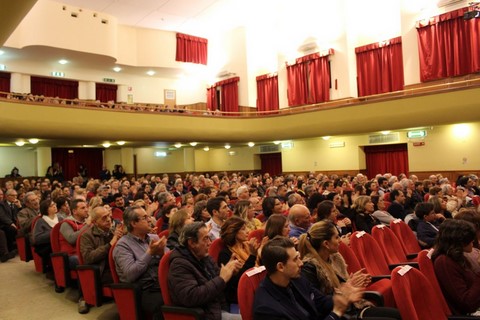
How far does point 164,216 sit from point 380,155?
40.0 feet

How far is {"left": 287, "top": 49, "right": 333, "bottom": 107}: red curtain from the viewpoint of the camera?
15812mm

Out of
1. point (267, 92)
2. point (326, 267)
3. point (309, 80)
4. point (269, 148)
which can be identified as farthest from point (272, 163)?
point (326, 267)

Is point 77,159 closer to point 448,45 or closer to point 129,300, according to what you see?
point 448,45

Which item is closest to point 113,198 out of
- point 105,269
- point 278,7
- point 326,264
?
point 105,269

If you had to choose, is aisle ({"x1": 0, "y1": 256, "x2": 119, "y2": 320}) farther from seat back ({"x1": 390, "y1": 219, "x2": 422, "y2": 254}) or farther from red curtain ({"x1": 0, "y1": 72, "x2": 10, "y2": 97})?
red curtain ({"x1": 0, "y1": 72, "x2": 10, "y2": 97})

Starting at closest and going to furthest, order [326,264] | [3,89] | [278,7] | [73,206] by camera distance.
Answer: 1. [326,264]
2. [73,206]
3. [3,89]
4. [278,7]

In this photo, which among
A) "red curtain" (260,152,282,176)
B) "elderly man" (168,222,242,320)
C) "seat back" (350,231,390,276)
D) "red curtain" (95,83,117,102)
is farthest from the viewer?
"red curtain" (260,152,282,176)

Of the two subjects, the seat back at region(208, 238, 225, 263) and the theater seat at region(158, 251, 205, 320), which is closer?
the theater seat at region(158, 251, 205, 320)

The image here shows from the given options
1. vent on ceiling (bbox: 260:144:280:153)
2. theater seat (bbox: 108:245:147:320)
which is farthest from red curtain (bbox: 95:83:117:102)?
theater seat (bbox: 108:245:147:320)

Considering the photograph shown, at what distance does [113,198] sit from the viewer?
7453 millimetres

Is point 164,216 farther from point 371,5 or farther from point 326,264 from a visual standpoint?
point 371,5

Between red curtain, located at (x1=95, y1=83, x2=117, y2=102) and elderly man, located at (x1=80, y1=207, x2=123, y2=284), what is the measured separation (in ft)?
49.2

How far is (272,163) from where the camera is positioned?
64.3ft

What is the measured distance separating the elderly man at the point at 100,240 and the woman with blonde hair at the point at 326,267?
1.75m
